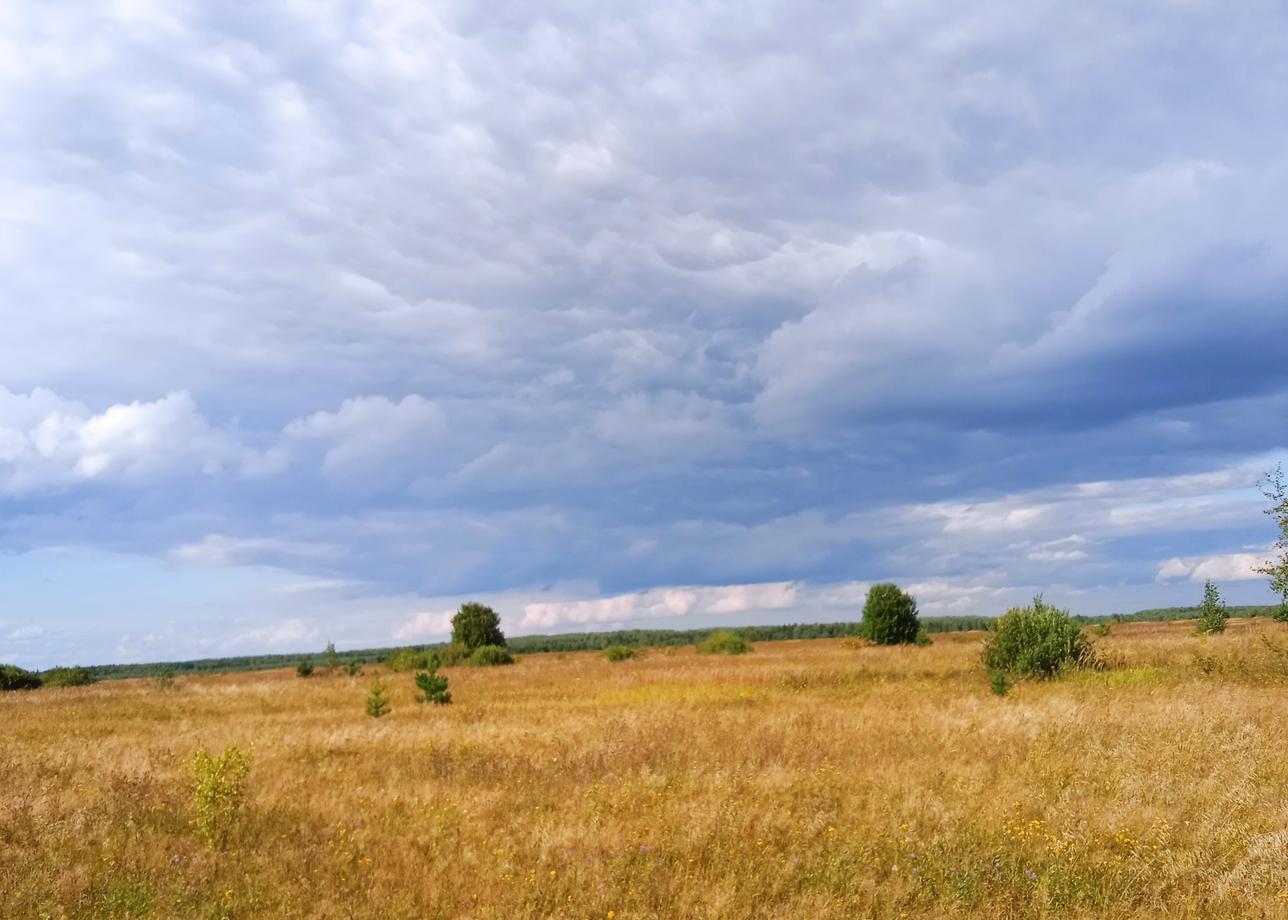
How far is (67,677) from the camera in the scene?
48.4 metres

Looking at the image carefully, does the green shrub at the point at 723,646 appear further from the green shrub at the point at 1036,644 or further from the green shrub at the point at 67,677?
the green shrub at the point at 67,677

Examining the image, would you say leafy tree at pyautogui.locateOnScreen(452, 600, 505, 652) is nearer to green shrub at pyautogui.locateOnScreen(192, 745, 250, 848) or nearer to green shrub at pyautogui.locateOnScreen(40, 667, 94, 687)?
green shrub at pyautogui.locateOnScreen(40, 667, 94, 687)

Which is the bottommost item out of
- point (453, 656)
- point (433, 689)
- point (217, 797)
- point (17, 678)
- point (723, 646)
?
point (723, 646)

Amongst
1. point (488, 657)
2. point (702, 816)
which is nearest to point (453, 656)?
point (488, 657)

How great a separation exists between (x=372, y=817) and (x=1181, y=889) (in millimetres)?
8946

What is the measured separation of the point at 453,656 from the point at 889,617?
2812 cm

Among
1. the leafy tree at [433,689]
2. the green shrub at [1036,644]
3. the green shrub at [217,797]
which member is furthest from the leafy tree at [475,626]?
the green shrub at [217,797]

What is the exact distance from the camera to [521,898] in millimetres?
7156

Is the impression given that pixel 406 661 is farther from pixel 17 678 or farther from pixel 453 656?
pixel 17 678

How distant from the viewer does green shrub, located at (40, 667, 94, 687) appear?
47500 millimetres

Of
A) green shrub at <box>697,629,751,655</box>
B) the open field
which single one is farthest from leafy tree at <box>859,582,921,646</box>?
the open field

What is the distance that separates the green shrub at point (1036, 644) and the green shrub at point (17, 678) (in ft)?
171

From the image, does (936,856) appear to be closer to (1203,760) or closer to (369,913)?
(369,913)

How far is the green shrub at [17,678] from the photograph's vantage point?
154 ft
